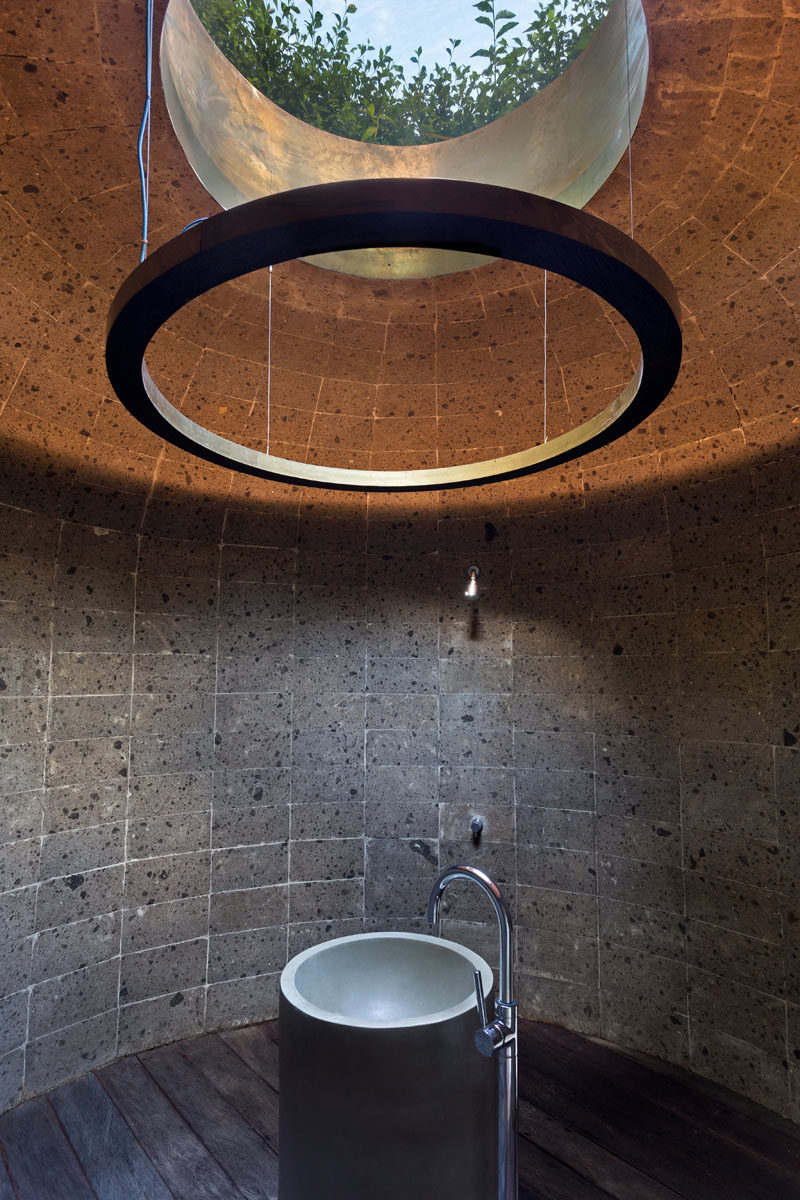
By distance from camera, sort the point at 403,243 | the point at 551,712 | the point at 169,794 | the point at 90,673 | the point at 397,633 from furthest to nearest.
→ the point at 397,633 → the point at 551,712 → the point at 169,794 → the point at 90,673 → the point at 403,243

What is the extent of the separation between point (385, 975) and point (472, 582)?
204 cm

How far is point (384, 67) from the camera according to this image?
2.87 m

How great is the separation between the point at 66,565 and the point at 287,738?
4.63 feet

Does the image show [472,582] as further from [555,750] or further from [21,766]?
[21,766]

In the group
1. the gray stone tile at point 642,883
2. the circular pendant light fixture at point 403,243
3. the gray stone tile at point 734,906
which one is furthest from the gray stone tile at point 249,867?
the circular pendant light fixture at point 403,243

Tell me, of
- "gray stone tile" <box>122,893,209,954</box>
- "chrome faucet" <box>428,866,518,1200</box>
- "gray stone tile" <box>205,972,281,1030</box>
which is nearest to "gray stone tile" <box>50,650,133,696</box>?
"gray stone tile" <box>122,893,209,954</box>

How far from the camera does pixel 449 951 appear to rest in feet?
7.52

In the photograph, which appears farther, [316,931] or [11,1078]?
[316,931]

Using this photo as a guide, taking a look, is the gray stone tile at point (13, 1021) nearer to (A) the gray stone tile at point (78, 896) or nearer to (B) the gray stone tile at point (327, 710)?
(A) the gray stone tile at point (78, 896)

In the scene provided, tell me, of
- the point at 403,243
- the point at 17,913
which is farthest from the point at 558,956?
the point at 403,243

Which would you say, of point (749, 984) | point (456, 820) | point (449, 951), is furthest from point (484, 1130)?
point (456, 820)

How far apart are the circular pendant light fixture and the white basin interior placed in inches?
70.9

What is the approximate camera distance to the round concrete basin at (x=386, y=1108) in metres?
1.78

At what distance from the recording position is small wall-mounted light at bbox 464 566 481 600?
386 centimetres
